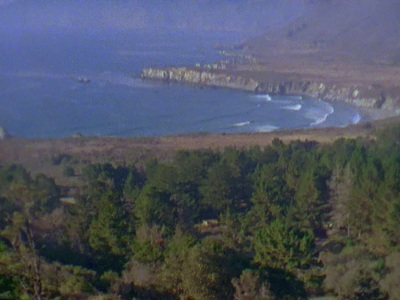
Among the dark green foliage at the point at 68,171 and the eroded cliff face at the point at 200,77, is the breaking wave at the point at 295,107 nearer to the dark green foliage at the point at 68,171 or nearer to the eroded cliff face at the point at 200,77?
the eroded cliff face at the point at 200,77

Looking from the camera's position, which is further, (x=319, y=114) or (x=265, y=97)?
(x=265, y=97)

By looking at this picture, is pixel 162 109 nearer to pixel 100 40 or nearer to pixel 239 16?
pixel 100 40

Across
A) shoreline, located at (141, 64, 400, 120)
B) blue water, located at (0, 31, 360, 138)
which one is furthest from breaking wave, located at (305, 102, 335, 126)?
shoreline, located at (141, 64, 400, 120)

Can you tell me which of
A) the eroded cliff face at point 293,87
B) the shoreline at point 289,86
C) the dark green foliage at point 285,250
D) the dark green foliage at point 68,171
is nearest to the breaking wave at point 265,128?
the shoreline at point 289,86

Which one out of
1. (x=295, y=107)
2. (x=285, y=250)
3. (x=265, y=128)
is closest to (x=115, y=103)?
(x=265, y=128)

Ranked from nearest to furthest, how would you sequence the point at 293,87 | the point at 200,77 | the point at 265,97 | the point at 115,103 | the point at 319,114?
the point at 115,103 < the point at 319,114 < the point at 265,97 < the point at 293,87 < the point at 200,77

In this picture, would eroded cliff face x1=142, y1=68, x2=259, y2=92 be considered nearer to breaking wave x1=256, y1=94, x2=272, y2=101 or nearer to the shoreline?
the shoreline

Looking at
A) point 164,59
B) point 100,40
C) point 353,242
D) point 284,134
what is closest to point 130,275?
point 353,242

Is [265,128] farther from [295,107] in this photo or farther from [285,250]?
[285,250]
